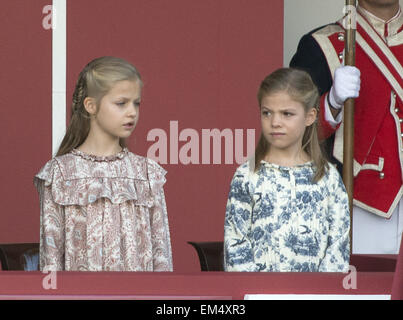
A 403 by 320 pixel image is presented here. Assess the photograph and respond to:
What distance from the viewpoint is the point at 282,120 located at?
11.3 feet

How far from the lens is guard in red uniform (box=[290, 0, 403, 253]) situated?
12.7ft

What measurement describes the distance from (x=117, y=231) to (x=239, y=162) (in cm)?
145

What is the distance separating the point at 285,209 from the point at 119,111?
0.60 m

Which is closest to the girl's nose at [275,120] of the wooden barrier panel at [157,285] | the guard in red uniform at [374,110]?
the guard in red uniform at [374,110]

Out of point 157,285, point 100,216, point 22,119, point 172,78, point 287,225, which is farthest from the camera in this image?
point 172,78

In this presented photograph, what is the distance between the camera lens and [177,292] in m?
2.44

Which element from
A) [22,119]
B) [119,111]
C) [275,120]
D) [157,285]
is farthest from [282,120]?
[22,119]

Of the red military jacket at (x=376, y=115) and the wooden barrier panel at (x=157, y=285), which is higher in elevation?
the red military jacket at (x=376, y=115)

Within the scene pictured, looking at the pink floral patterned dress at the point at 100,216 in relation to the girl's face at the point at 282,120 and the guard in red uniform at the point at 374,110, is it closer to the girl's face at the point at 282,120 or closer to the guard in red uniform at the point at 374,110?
the girl's face at the point at 282,120

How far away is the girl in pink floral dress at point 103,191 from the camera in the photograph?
3430mm

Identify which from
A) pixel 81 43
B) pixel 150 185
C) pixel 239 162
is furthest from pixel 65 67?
pixel 150 185

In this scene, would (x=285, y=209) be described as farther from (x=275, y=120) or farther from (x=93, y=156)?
(x=93, y=156)

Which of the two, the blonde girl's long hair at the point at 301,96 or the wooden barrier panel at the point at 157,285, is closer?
the wooden barrier panel at the point at 157,285
